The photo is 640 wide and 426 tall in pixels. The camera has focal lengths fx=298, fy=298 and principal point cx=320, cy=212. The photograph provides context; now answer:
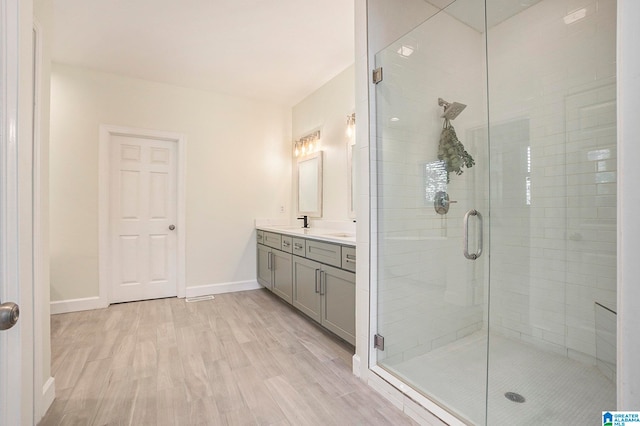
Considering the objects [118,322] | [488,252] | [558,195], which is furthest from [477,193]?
[118,322]

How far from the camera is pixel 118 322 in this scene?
288 centimetres

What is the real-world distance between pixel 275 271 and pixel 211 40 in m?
2.45

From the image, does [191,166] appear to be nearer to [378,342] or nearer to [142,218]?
[142,218]

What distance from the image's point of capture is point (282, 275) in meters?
3.33

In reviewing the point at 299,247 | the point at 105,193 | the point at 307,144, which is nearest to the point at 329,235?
the point at 299,247

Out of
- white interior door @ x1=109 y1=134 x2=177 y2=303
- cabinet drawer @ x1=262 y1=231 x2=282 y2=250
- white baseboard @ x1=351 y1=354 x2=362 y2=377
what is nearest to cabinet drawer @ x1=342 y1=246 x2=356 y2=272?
white baseboard @ x1=351 y1=354 x2=362 y2=377

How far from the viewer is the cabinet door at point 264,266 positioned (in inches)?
146

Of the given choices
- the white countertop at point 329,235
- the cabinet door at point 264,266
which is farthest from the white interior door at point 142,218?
the white countertop at point 329,235

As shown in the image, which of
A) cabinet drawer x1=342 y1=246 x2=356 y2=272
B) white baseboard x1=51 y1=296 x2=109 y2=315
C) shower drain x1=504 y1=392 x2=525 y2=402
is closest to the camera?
shower drain x1=504 y1=392 x2=525 y2=402

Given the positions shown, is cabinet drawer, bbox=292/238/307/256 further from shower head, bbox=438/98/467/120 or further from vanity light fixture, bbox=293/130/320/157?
shower head, bbox=438/98/467/120

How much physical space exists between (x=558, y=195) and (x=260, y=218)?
3.27m

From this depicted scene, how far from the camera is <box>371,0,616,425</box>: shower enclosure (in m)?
1.79

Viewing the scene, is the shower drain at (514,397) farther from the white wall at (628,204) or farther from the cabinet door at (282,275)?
the cabinet door at (282,275)

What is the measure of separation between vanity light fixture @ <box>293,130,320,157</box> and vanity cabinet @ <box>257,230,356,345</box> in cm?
120
